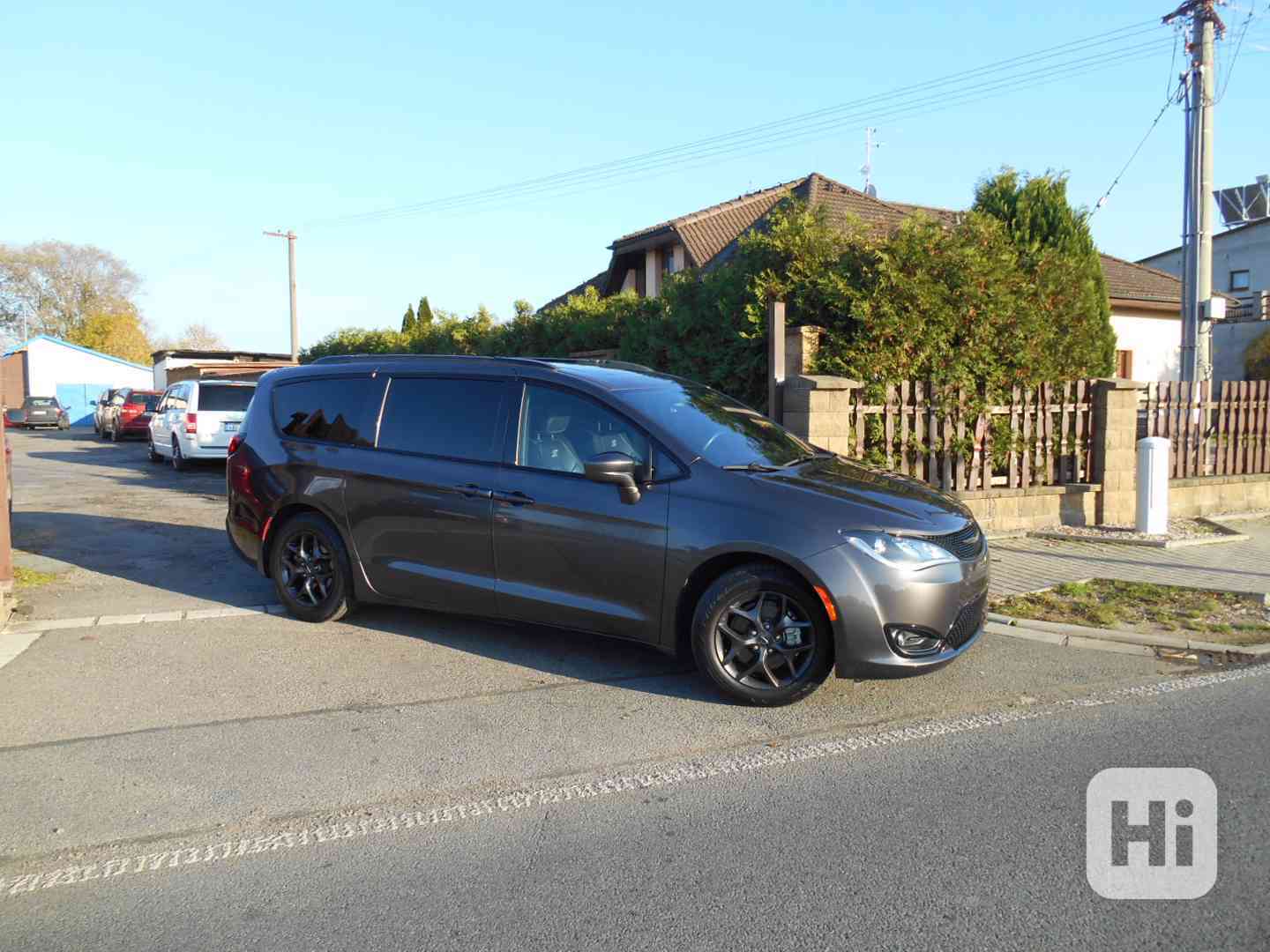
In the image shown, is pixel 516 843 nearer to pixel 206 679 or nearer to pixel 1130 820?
pixel 1130 820

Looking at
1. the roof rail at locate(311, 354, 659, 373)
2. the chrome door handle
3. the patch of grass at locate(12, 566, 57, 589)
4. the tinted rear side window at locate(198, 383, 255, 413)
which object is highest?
the roof rail at locate(311, 354, 659, 373)

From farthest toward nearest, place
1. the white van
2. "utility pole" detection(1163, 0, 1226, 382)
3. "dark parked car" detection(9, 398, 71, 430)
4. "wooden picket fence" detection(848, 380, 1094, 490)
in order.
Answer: "dark parked car" detection(9, 398, 71, 430) < the white van < "utility pole" detection(1163, 0, 1226, 382) < "wooden picket fence" detection(848, 380, 1094, 490)

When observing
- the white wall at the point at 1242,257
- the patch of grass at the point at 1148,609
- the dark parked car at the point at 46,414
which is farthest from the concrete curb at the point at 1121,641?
the dark parked car at the point at 46,414

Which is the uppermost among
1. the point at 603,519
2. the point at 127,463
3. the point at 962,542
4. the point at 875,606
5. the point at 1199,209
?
the point at 1199,209

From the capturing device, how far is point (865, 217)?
22031mm

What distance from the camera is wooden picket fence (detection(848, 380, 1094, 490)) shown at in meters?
10.5

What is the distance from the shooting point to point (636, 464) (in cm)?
565

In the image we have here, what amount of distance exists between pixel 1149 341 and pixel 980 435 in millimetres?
17660

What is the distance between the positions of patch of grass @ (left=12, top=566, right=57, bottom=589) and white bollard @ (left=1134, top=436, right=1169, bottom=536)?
10.7 metres

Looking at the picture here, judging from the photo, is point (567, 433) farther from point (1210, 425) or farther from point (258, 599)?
point (1210, 425)

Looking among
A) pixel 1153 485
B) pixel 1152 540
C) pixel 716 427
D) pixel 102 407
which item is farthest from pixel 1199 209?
pixel 102 407

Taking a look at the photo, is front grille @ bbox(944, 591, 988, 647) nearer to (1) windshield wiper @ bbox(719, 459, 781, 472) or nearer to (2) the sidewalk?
(1) windshield wiper @ bbox(719, 459, 781, 472)

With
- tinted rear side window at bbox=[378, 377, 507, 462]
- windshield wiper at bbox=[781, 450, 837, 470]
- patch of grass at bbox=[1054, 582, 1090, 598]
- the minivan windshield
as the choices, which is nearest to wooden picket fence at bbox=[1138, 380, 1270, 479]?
patch of grass at bbox=[1054, 582, 1090, 598]

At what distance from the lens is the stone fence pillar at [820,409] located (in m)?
9.69
